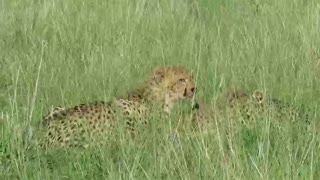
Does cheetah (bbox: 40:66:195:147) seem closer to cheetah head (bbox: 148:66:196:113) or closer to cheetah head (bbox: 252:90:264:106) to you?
cheetah head (bbox: 148:66:196:113)

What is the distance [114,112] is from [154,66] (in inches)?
56.8

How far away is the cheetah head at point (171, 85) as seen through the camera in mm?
4363

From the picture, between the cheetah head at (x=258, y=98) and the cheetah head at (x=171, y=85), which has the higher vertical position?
the cheetah head at (x=171, y=85)

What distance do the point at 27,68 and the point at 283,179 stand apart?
2639 millimetres

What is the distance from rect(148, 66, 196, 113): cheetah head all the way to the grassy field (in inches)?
6.0

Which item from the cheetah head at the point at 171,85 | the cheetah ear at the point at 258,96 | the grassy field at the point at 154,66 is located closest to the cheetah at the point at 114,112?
the cheetah head at the point at 171,85

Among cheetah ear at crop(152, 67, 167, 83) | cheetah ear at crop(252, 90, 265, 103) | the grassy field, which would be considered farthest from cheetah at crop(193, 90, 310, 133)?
cheetah ear at crop(152, 67, 167, 83)

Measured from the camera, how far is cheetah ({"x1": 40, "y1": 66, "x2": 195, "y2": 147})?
3922mm

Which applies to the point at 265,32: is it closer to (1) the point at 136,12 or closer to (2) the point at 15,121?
(1) the point at 136,12

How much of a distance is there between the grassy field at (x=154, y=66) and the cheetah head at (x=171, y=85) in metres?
0.15

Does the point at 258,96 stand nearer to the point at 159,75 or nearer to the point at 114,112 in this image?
the point at 159,75

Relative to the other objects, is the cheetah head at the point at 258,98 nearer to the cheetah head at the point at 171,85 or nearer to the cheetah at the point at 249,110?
the cheetah at the point at 249,110

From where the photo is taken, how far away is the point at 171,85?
4422 millimetres

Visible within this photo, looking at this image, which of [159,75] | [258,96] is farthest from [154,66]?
[258,96]
